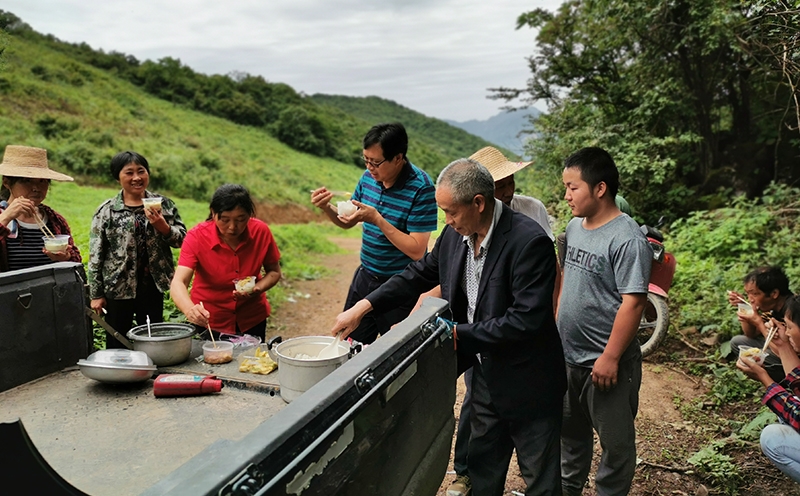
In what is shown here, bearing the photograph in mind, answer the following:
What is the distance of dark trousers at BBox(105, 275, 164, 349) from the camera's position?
405 centimetres

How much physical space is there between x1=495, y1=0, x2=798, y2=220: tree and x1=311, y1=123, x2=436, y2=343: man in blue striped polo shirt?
6.50 meters

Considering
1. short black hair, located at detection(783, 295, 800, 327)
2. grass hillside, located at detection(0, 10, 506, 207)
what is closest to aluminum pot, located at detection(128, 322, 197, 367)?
grass hillside, located at detection(0, 10, 506, 207)

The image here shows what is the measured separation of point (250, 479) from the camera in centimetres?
116

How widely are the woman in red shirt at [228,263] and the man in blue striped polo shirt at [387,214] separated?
46 centimetres

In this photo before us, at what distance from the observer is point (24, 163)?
381 cm

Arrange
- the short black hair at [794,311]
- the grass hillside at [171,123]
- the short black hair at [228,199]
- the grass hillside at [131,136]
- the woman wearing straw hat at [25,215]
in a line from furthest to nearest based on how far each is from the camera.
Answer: the grass hillside at [171,123] → the grass hillside at [131,136] → the woman wearing straw hat at [25,215] → the short black hair at [228,199] → the short black hair at [794,311]

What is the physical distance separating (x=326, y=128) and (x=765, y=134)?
3760 centimetres

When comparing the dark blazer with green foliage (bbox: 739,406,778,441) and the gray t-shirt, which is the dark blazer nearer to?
the gray t-shirt

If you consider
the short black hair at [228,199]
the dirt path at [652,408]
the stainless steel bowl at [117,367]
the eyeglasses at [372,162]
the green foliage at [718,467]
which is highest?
the eyeglasses at [372,162]

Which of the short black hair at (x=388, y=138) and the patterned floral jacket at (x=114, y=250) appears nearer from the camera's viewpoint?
the short black hair at (x=388, y=138)

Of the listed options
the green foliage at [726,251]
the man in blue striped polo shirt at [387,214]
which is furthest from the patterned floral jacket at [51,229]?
the green foliage at [726,251]

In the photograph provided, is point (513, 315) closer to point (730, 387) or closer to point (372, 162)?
point (372, 162)

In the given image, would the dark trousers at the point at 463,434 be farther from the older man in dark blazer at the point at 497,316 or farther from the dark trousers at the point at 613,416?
the dark trousers at the point at 613,416

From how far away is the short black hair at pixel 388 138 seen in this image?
3.47 m
